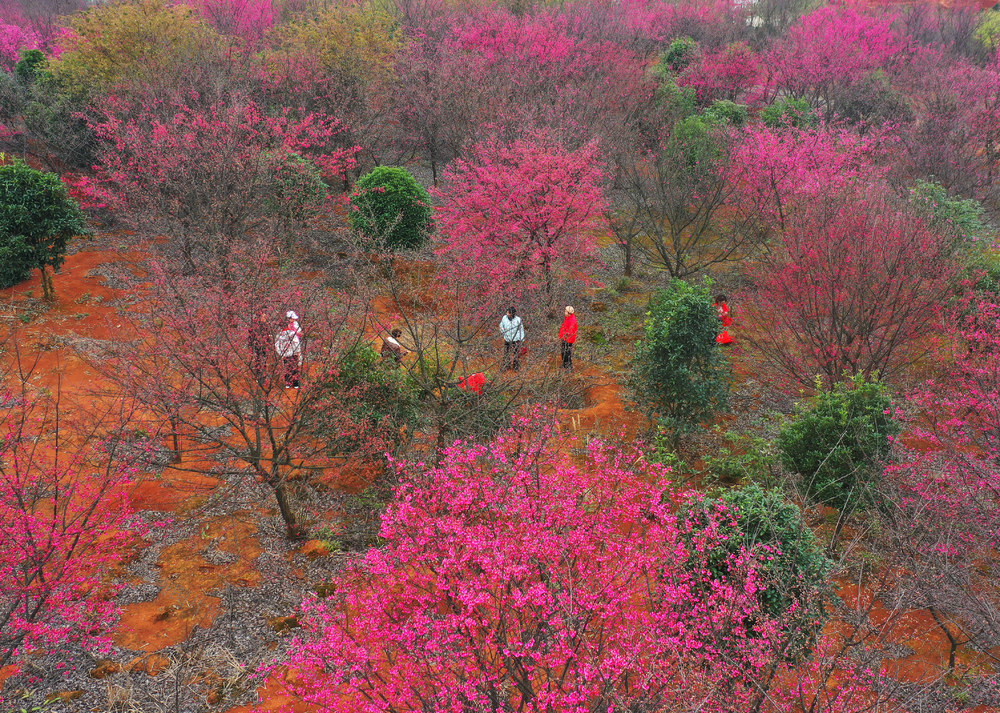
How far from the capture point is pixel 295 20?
3225cm

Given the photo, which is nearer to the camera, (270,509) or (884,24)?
(270,509)

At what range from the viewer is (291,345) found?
1140 centimetres

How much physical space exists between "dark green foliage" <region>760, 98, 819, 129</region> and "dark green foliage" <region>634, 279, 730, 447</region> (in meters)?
19.5

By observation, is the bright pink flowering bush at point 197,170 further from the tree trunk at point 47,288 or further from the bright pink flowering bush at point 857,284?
the bright pink flowering bush at point 857,284

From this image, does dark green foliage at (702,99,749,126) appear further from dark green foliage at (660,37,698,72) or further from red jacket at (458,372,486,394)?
red jacket at (458,372,486,394)

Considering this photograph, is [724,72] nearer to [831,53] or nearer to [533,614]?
[831,53]

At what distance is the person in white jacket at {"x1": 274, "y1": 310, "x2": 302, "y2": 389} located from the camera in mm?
11328

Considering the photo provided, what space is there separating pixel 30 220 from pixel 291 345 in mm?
12347

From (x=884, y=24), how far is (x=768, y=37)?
28.6ft

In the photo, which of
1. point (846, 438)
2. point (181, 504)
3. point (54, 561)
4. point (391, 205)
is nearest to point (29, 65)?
point (391, 205)

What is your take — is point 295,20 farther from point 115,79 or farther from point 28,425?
point 28,425

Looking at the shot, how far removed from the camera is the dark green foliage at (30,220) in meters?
17.5

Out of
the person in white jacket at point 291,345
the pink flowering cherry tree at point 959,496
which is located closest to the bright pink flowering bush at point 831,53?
the pink flowering cherry tree at point 959,496

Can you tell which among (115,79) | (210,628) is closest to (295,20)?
(115,79)
